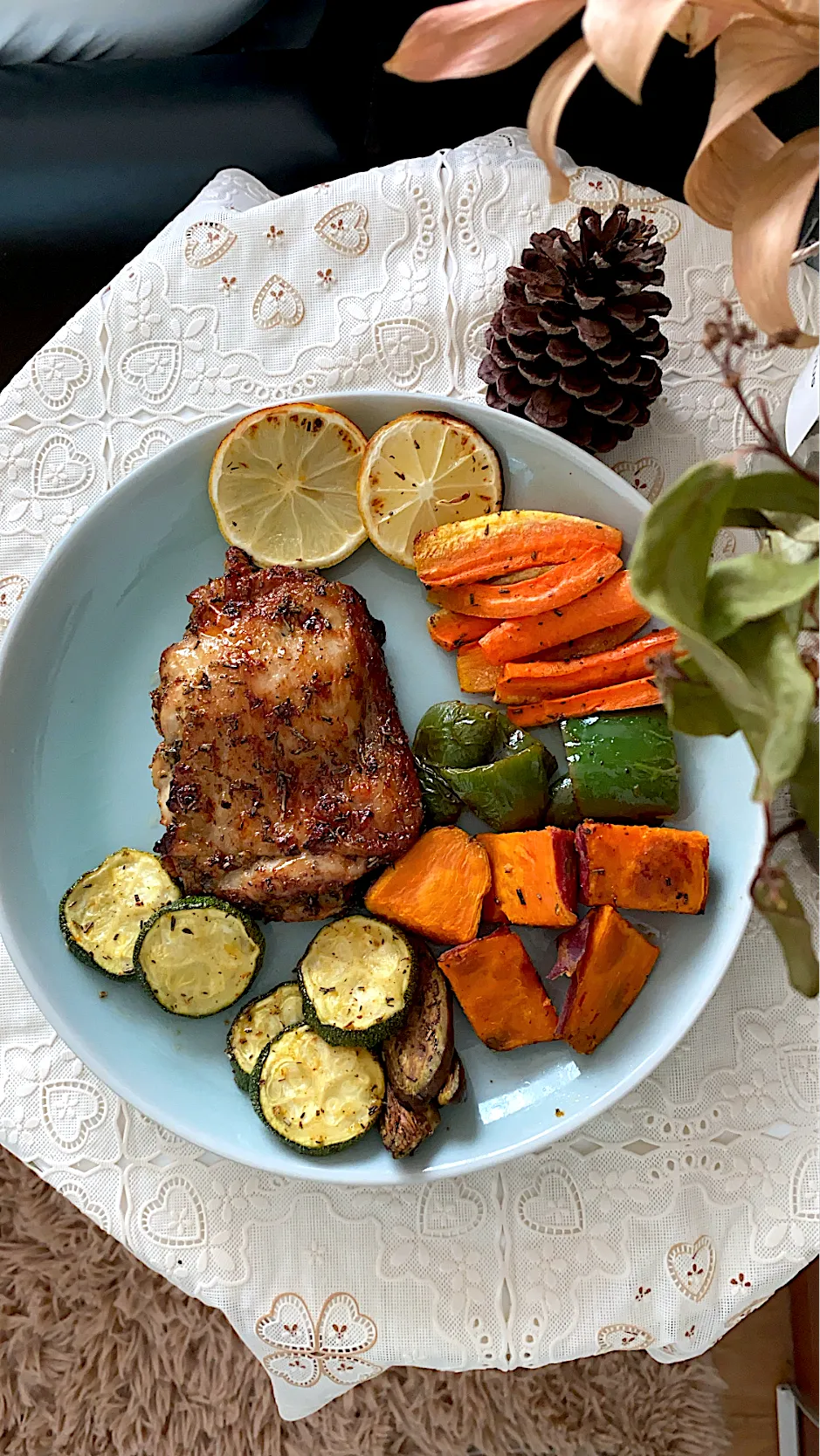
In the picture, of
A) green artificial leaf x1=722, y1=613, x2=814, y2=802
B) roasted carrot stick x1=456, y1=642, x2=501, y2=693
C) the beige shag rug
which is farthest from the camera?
the beige shag rug

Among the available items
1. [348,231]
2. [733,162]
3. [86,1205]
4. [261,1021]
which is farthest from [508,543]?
[86,1205]

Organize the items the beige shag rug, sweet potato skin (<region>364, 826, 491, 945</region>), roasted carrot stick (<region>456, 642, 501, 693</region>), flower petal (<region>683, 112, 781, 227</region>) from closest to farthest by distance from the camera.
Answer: flower petal (<region>683, 112, 781, 227</region>), sweet potato skin (<region>364, 826, 491, 945</region>), roasted carrot stick (<region>456, 642, 501, 693</region>), the beige shag rug

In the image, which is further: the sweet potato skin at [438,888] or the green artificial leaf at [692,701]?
the sweet potato skin at [438,888]

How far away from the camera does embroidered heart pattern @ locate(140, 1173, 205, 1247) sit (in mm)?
1986

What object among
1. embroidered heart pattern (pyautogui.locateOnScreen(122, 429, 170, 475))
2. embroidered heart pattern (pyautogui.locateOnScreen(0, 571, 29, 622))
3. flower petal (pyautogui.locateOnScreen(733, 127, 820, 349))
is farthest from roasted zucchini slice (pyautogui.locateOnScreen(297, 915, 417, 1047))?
flower petal (pyautogui.locateOnScreen(733, 127, 820, 349))

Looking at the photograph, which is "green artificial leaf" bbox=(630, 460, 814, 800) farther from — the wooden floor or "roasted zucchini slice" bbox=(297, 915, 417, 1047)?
the wooden floor

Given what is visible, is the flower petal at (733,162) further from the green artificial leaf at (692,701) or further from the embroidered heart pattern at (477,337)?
the embroidered heart pattern at (477,337)

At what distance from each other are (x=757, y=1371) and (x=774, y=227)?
267 centimetres

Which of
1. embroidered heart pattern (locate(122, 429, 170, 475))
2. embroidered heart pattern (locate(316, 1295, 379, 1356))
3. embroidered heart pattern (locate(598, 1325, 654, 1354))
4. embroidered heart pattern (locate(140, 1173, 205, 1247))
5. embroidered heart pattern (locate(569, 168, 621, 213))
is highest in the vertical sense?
embroidered heart pattern (locate(569, 168, 621, 213))

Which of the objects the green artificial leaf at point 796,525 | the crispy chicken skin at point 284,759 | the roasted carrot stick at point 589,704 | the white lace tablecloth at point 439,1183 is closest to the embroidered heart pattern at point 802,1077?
the white lace tablecloth at point 439,1183

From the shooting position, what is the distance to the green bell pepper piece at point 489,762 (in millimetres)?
1945

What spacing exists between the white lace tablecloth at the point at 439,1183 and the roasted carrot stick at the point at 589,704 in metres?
0.43

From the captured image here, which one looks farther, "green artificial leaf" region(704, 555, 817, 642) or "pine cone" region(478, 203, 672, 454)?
"pine cone" region(478, 203, 672, 454)

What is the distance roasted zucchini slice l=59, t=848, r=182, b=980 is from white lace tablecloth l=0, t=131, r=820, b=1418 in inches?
7.9
